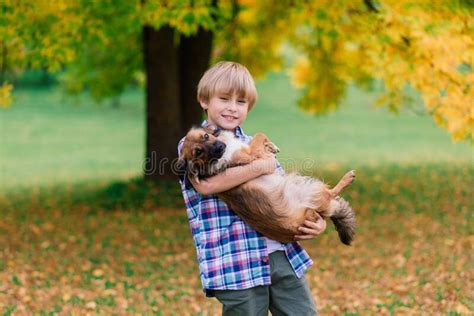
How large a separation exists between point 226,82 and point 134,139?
26793 mm

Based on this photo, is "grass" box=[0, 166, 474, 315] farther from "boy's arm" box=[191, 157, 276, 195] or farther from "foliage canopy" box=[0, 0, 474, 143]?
"boy's arm" box=[191, 157, 276, 195]

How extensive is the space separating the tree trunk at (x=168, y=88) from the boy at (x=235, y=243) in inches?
317

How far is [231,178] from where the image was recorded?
332cm

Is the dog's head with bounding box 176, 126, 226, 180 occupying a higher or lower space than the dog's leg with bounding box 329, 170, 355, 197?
higher

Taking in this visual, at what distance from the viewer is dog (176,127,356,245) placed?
335cm

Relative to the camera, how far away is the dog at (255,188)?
3.35m

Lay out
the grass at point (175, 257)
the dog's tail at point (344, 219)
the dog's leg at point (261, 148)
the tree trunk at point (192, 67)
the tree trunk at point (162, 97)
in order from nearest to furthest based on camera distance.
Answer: the dog's leg at point (261, 148) → the dog's tail at point (344, 219) → the grass at point (175, 257) → the tree trunk at point (162, 97) → the tree trunk at point (192, 67)

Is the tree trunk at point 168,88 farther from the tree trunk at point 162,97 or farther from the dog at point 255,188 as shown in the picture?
the dog at point 255,188

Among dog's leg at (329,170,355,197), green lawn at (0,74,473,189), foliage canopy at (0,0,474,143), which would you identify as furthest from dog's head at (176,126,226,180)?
green lawn at (0,74,473,189)

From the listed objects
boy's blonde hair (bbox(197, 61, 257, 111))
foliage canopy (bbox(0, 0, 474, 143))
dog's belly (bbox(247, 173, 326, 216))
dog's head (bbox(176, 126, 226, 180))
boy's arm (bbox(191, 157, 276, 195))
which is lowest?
dog's belly (bbox(247, 173, 326, 216))

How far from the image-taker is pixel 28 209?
38.0ft

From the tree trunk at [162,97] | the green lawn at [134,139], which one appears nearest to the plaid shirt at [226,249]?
the green lawn at [134,139]

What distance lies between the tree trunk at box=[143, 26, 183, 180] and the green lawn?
2450 millimetres

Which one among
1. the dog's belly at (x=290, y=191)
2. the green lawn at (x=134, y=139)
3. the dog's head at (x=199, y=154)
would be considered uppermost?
the dog's head at (x=199, y=154)
